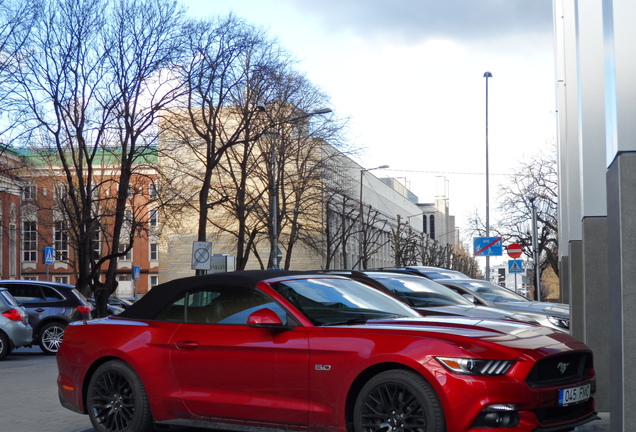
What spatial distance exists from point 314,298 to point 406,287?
19.3 ft

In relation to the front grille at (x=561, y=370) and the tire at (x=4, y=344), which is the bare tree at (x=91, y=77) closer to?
the tire at (x=4, y=344)

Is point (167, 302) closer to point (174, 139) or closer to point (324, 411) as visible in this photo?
point (324, 411)

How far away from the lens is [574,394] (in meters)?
6.61

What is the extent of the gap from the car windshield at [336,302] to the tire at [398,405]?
0.77 metres

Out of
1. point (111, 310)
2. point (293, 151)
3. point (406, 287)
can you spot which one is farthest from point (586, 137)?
point (293, 151)

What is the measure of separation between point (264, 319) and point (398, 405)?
1.28 meters

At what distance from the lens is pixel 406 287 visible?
13.2m

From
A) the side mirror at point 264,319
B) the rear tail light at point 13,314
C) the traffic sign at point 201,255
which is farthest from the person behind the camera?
the traffic sign at point 201,255

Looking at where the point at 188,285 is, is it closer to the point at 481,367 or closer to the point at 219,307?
the point at 219,307

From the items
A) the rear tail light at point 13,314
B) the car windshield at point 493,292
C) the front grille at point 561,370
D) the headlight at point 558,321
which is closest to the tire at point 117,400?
the front grille at point 561,370

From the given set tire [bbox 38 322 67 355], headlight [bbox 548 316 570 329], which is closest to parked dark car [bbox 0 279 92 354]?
tire [bbox 38 322 67 355]

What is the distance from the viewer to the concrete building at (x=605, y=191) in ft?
21.1

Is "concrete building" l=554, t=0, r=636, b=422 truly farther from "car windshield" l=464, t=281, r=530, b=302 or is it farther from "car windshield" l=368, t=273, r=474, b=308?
"car windshield" l=464, t=281, r=530, b=302

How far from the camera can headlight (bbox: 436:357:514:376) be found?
6172 mm
